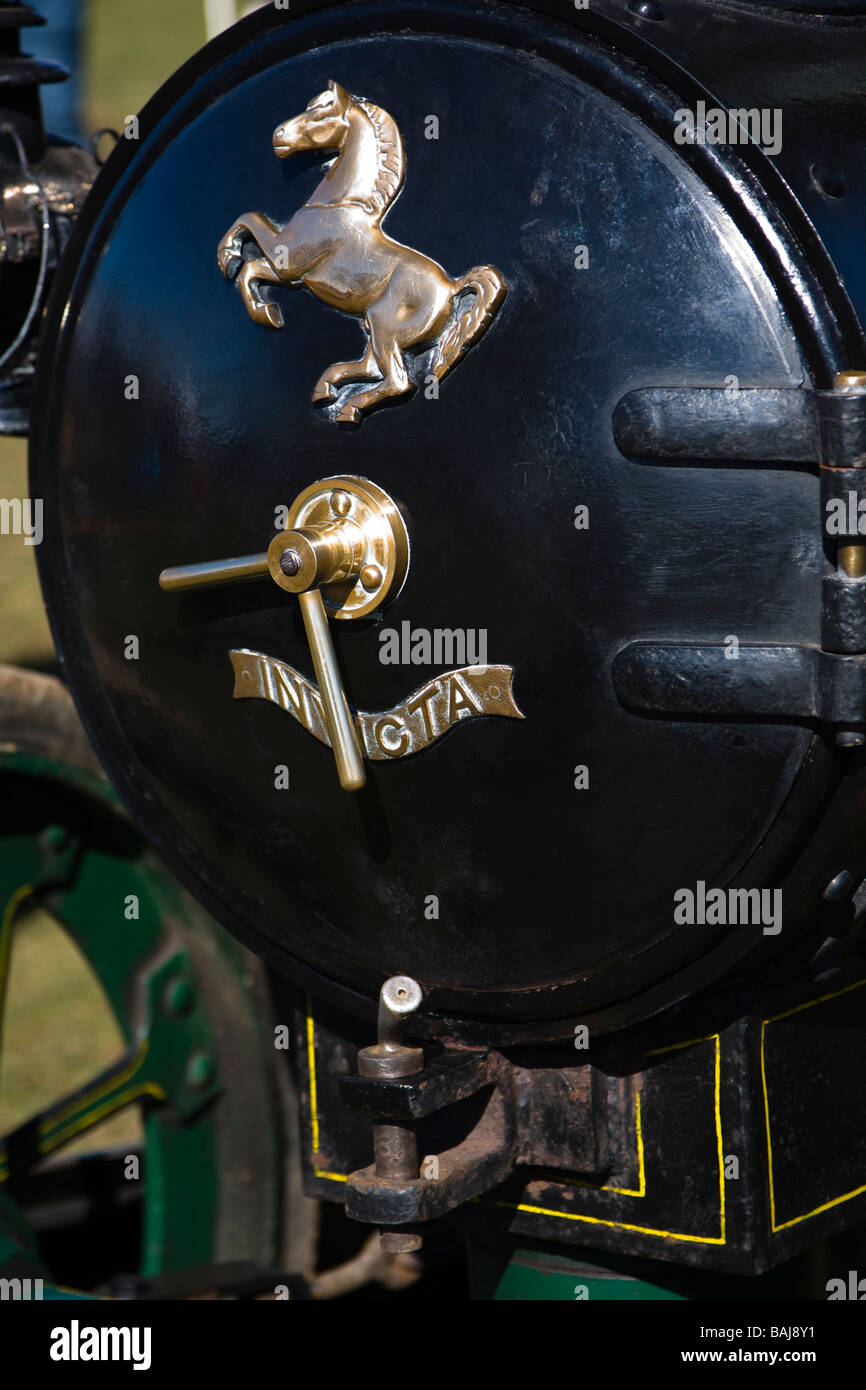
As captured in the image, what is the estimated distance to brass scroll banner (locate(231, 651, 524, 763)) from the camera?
56.9 inches

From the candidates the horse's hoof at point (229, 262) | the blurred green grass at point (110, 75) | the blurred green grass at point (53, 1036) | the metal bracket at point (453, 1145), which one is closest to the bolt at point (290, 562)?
the horse's hoof at point (229, 262)

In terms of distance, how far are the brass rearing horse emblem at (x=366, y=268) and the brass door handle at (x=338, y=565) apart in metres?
0.07

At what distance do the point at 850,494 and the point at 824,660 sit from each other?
0.39 feet

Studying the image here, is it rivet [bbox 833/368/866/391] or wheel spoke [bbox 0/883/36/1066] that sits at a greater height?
rivet [bbox 833/368/866/391]

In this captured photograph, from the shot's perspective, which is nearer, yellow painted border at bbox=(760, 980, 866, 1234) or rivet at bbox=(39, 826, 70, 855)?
yellow painted border at bbox=(760, 980, 866, 1234)

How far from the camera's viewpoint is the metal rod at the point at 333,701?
144 centimetres

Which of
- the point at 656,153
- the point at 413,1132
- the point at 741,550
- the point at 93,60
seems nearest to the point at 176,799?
the point at 413,1132

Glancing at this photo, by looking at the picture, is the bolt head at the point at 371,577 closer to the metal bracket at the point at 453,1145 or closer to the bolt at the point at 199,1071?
the metal bracket at the point at 453,1145

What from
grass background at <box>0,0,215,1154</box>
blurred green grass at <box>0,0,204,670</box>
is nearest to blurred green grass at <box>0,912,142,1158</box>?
grass background at <box>0,0,215,1154</box>

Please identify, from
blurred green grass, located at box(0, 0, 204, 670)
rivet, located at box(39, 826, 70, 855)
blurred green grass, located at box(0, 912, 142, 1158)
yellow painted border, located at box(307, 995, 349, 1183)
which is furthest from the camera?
blurred green grass, located at box(0, 0, 204, 670)

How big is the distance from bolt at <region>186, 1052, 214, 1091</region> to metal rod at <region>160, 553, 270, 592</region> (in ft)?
3.06

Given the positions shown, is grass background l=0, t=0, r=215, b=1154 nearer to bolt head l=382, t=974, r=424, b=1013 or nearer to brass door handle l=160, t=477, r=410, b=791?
brass door handle l=160, t=477, r=410, b=791

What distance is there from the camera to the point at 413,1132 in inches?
59.6
